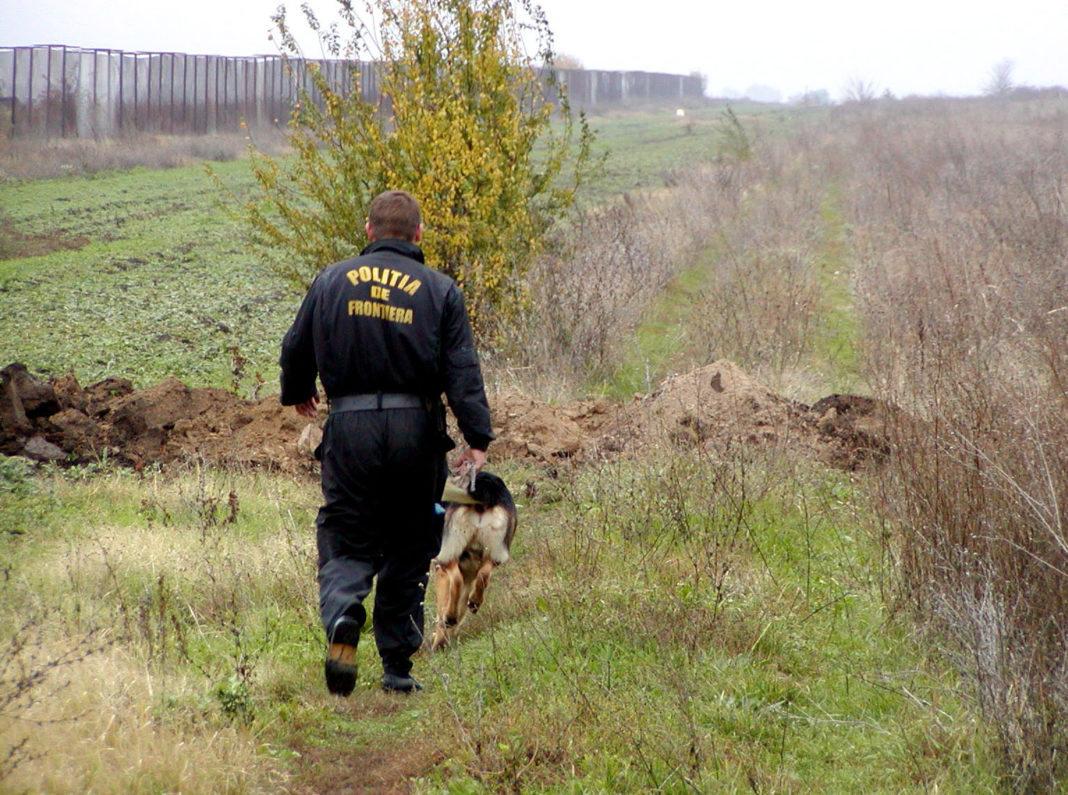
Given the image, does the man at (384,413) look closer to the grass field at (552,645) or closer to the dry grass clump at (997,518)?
the grass field at (552,645)

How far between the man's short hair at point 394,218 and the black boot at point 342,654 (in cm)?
173

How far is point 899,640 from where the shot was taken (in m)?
4.73

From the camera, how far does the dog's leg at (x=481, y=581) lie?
17.4ft

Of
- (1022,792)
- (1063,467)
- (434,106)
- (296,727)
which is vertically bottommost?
(296,727)

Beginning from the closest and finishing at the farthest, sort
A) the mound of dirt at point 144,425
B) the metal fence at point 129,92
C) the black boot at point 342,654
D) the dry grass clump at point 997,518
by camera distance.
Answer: the dry grass clump at point 997,518, the black boot at point 342,654, the mound of dirt at point 144,425, the metal fence at point 129,92

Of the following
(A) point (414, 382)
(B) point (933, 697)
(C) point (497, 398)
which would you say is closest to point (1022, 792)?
(B) point (933, 697)

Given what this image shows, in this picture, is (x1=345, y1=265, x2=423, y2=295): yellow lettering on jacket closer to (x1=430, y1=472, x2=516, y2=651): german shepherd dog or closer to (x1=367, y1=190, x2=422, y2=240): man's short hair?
(x1=367, y1=190, x2=422, y2=240): man's short hair

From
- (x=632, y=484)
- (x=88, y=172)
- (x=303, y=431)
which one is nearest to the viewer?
(x=632, y=484)

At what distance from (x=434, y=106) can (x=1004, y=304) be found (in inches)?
239

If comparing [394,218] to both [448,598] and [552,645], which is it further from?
[552,645]

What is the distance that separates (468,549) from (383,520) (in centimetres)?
71

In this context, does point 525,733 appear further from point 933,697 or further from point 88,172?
point 88,172

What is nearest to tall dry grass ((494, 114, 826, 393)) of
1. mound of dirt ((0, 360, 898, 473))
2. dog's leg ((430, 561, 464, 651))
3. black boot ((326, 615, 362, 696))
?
mound of dirt ((0, 360, 898, 473))

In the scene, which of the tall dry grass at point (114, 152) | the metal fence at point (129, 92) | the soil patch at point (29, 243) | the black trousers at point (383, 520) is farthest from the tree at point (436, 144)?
the metal fence at point (129, 92)
